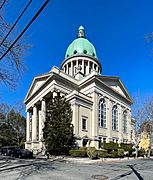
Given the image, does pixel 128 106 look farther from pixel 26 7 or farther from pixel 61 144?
pixel 26 7

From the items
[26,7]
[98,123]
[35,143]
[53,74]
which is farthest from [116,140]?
[26,7]

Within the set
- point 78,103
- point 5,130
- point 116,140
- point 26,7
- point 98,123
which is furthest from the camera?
point 5,130

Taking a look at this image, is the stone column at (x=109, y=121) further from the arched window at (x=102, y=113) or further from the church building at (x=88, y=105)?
the arched window at (x=102, y=113)

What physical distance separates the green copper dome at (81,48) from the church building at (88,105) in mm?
7171

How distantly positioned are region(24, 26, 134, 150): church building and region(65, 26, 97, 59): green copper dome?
282 inches

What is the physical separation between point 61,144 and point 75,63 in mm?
33684

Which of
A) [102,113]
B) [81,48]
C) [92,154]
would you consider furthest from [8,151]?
[81,48]

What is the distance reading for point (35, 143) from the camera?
4472cm

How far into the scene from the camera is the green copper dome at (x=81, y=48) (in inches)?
2509

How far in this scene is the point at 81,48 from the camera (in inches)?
2525

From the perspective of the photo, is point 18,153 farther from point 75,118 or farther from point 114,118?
point 114,118

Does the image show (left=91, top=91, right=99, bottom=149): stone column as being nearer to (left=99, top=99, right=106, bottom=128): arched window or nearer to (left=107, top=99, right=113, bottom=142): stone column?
(left=99, top=99, right=106, bottom=128): arched window

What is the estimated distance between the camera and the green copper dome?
6373 cm

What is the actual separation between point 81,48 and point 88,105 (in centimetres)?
2653
